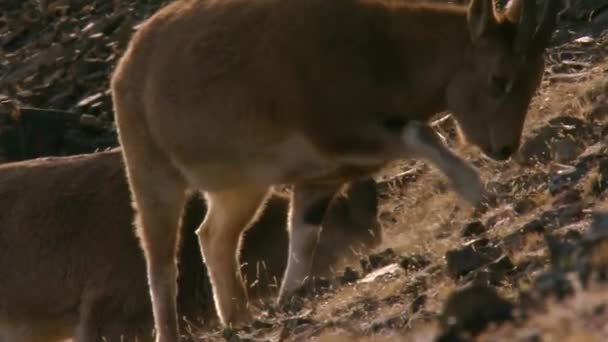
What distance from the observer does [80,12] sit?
26.1 meters

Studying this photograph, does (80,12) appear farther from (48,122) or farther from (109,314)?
(109,314)

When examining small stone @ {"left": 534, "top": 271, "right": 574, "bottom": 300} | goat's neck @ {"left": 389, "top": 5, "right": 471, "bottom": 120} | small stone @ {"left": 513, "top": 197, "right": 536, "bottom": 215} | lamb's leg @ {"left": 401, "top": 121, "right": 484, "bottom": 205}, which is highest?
small stone @ {"left": 534, "top": 271, "right": 574, "bottom": 300}

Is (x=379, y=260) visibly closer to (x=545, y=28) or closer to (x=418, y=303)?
(x=545, y=28)

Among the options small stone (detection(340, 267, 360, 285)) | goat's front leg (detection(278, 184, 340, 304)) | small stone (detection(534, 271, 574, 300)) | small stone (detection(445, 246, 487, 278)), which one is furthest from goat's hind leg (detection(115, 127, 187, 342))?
small stone (detection(534, 271, 574, 300))

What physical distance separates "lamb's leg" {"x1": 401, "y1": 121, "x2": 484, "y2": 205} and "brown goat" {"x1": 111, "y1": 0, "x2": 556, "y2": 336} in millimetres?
10

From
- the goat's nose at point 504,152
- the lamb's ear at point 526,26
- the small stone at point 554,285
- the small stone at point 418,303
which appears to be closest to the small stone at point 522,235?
the goat's nose at point 504,152

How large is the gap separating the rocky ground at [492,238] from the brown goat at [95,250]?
0.56 metres

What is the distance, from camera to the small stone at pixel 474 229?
12741 mm

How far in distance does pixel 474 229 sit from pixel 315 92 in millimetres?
1569

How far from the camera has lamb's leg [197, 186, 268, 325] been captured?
13984 millimetres

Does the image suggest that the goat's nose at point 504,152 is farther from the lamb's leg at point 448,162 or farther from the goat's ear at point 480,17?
the goat's ear at point 480,17

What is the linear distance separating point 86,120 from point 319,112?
10.1m

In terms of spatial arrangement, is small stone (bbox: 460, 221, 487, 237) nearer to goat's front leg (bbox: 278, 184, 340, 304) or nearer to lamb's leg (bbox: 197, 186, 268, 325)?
goat's front leg (bbox: 278, 184, 340, 304)

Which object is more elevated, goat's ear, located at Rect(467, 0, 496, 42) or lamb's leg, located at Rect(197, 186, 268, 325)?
goat's ear, located at Rect(467, 0, 496, 42)
